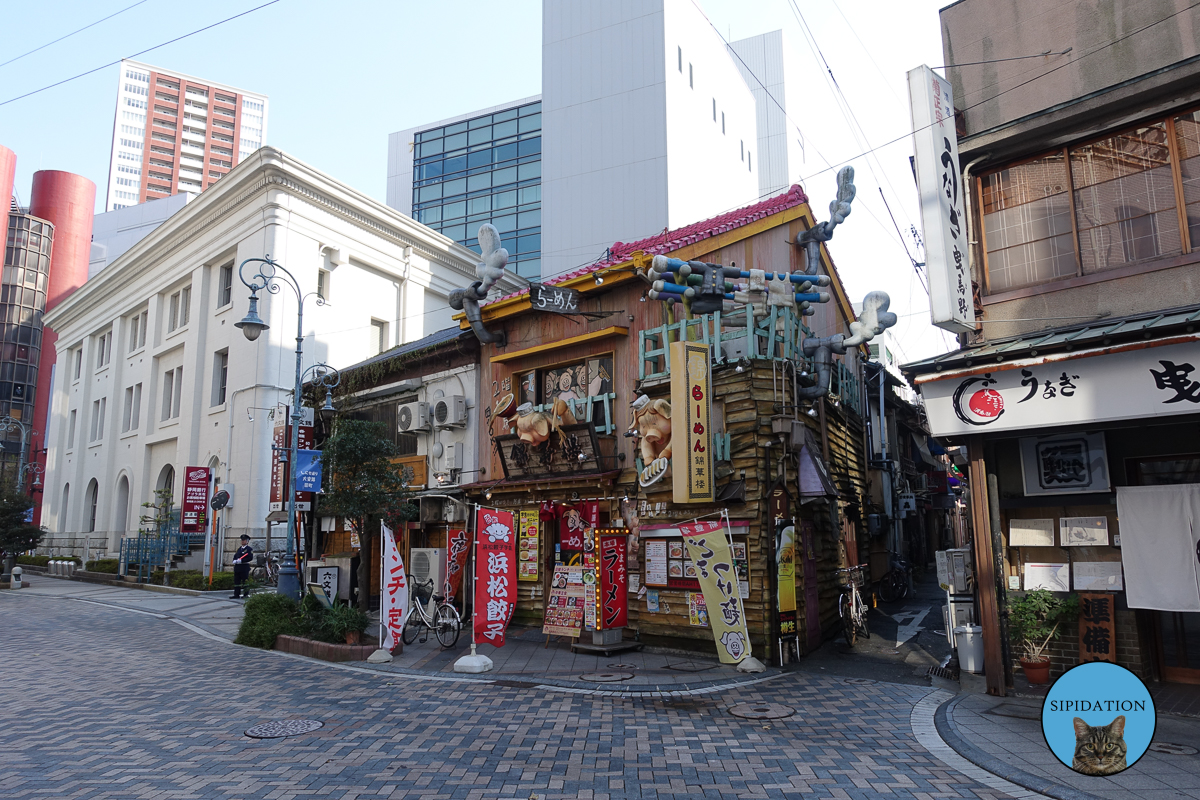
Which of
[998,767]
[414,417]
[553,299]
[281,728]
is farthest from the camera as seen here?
[414,417]

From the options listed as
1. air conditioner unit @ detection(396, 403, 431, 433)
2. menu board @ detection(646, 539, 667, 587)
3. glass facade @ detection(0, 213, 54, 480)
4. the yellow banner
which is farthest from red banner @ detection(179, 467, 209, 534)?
glass facade @ detection(0, 213, 54, 480)

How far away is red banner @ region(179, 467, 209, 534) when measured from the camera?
2908 centimetres

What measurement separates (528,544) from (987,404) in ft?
34.0

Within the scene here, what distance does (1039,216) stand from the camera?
34.7 feet

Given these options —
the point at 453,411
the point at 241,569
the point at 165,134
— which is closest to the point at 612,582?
the point at 453,411

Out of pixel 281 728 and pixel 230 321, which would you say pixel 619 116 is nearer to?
pixel 230 321

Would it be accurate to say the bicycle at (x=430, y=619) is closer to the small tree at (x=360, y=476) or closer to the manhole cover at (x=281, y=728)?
the small tree at (x=360, y=476)

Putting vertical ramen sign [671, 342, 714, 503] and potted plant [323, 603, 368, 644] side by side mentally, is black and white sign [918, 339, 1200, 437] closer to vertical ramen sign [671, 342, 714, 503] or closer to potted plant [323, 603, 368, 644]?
vertical ramen sign [671, 342, 714, 503]

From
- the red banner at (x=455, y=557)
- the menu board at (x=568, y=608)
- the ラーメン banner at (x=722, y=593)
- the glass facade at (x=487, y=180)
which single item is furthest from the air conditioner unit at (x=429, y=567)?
the glass facade at (x=487, y=180)

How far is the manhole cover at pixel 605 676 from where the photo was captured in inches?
453

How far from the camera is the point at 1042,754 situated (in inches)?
292

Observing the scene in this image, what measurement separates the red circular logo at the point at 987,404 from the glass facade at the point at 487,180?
3972 cm

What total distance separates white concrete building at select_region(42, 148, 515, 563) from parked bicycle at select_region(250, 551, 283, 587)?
4.98ft

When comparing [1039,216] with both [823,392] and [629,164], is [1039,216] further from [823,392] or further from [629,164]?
[629,164]
